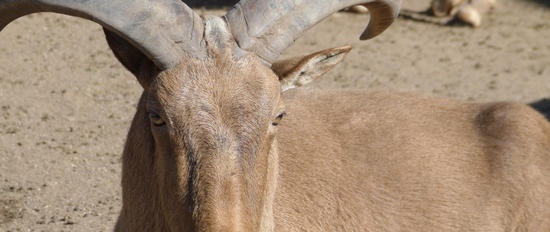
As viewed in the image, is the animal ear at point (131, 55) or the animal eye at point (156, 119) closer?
the animal eye at point (156, 119)

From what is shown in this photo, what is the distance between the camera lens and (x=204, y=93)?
13.3 ft

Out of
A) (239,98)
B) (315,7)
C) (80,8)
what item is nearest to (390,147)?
(315,7)

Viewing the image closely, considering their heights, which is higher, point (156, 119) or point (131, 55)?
point (131, 55)

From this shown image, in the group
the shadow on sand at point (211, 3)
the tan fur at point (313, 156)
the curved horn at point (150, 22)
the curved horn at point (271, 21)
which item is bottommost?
the shadow on sand at point (211, 3)

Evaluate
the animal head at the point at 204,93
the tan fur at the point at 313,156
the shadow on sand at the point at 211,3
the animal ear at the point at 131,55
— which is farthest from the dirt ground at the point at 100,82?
the animal head at the point at 204,93

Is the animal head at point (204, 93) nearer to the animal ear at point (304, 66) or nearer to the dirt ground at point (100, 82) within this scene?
the animal ear at point (304, 66)

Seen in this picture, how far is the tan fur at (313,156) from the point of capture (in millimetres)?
4023

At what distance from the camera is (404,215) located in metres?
5.91

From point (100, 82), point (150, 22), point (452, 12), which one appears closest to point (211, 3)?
point (452, 12)

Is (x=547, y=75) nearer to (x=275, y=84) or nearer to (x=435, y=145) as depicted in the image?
(x=435, y=145)

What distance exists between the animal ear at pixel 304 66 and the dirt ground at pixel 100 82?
2.97 m

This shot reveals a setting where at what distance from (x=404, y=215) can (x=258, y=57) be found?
2.06 m

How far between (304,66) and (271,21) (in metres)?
0.38

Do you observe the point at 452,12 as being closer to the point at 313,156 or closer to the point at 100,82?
the point at 100,82
